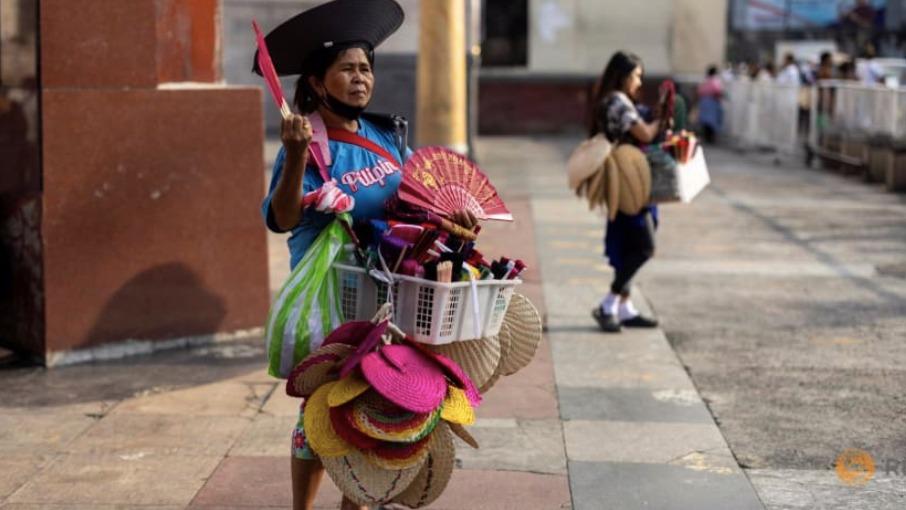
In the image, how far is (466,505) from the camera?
4906 millimetres

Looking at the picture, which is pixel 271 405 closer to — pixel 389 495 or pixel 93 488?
pixel 93 488

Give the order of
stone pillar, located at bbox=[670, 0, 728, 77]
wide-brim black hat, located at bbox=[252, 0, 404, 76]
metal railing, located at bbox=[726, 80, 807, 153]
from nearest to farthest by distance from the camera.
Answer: wide-brim black hat, located at bbox=[252, 0, 404, 76] → metal railing, located at bbox=[726, 80, 807, 153] → stone pillar, located at bbox=[670, 0, 728, 77]

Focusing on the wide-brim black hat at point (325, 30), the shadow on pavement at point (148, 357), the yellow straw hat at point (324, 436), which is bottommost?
the shadow on pavement at point (148, 357)

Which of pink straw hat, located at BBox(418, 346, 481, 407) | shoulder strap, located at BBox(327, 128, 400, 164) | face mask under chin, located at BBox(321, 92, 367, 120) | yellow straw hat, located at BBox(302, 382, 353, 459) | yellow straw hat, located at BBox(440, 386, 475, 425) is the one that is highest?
face mask under chin, located at BBox(321, 92, 367, 120)

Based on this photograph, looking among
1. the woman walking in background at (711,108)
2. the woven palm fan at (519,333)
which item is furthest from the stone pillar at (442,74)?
the woman walking in background at (711,108)

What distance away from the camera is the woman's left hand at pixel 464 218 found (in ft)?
13.2

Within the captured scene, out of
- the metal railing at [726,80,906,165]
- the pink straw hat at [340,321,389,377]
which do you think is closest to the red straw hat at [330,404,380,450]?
the pink straw hat at [340,321,389,377]

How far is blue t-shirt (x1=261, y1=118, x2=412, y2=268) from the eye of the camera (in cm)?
423

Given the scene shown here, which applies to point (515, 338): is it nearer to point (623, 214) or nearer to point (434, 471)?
point (434, 471)

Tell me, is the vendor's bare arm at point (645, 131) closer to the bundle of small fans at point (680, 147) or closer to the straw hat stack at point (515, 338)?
the bundle of small fans at point (680, 147)

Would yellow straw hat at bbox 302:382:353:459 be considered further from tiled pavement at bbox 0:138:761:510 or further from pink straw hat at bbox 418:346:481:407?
tiled pavement at bbox 0:138:761:510

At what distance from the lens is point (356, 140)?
434 cm

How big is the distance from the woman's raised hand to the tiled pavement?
60.8 inches

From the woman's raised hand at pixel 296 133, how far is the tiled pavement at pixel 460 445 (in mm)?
1545
